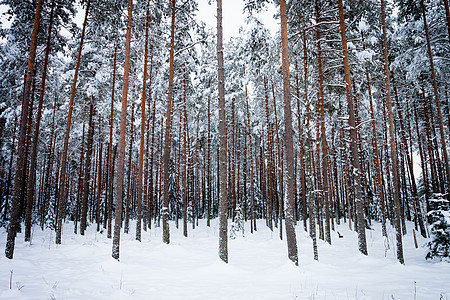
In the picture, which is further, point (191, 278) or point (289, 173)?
point (289, 173)

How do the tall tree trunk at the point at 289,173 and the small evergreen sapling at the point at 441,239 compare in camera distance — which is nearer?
the tall tree trunk at the point at 289,173

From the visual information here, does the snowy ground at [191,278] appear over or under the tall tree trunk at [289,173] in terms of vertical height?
under

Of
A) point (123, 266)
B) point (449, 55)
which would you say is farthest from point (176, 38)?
point (449, 55)

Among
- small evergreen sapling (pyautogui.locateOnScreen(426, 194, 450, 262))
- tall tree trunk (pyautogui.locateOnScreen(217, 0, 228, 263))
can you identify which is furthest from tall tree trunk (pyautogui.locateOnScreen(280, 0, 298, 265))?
small evergreen sapling (pyautogui.locateOnScreen(426, 194, 450, 262))

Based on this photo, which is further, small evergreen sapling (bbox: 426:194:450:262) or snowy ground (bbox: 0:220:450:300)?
small evergreen sapling (bbox: 426:194:450:262)

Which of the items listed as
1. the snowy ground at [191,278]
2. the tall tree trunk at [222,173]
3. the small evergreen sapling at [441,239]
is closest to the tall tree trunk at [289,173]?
the snowy ground at [191,278]

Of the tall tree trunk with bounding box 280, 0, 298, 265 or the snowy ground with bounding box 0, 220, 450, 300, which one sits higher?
the tall tree trunk with bounding box 280, 0, 298, 265

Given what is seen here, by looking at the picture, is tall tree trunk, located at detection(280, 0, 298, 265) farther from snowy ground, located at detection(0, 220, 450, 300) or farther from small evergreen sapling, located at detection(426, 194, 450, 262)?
small evergreen sapling, located at detection(426, 194, 450, 262)

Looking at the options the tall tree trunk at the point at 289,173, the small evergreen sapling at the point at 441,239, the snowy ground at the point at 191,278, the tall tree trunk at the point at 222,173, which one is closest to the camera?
the snowy ground at the point at 191,278

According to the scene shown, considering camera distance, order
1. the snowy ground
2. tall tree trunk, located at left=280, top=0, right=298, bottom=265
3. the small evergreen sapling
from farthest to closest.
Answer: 1. the small evergreen sapling
2. tall tree trunk, located at left=280, top=0, right=298, bottom=265
3. the snowy ground

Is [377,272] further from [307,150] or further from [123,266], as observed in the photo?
[123,266]

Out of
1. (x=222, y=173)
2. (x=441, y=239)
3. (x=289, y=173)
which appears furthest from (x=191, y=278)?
(x=441, y=239)

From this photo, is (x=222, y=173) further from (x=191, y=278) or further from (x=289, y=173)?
(x=191, y=278)

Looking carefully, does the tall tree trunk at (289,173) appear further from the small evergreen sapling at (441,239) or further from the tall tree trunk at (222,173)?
the small evergreen sapling at (441,239)
